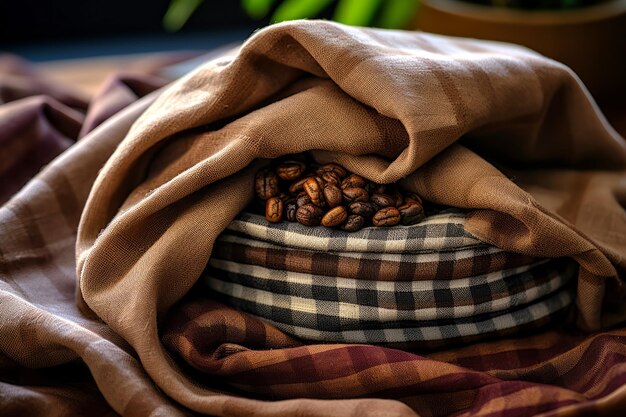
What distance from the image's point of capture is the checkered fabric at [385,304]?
0.54 metres

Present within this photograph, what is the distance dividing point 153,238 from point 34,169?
279 mm

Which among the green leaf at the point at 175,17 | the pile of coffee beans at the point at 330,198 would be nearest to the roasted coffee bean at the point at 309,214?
the pile of coffee beans at the point at 330,198

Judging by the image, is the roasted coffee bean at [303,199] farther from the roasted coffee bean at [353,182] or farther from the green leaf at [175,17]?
the green leaf at [175,17]

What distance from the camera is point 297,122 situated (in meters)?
0.56

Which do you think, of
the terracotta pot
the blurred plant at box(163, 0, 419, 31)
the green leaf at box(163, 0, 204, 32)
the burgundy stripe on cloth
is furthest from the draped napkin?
the green leaf at box(163, 0, 204, 32)

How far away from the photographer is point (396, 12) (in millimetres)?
1096

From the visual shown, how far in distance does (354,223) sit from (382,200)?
3 cm

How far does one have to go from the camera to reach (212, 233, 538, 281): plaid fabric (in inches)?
21.1

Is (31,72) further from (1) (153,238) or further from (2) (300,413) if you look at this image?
(2) (300,413)

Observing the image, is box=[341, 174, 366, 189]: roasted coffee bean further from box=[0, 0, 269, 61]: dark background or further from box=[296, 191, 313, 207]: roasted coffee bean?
box=[0, 0, 269, 61]: dark background

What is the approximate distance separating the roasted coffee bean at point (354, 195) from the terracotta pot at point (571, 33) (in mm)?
473

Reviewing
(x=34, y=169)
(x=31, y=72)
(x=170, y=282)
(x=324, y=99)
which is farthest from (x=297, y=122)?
(x=31, y=72)

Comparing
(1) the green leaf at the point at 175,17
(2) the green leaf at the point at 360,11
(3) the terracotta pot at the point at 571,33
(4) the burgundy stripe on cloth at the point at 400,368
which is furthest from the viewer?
(1) the green leaf at the point at 175,17

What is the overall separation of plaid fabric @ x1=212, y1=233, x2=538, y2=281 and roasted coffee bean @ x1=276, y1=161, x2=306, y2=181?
48 mm
